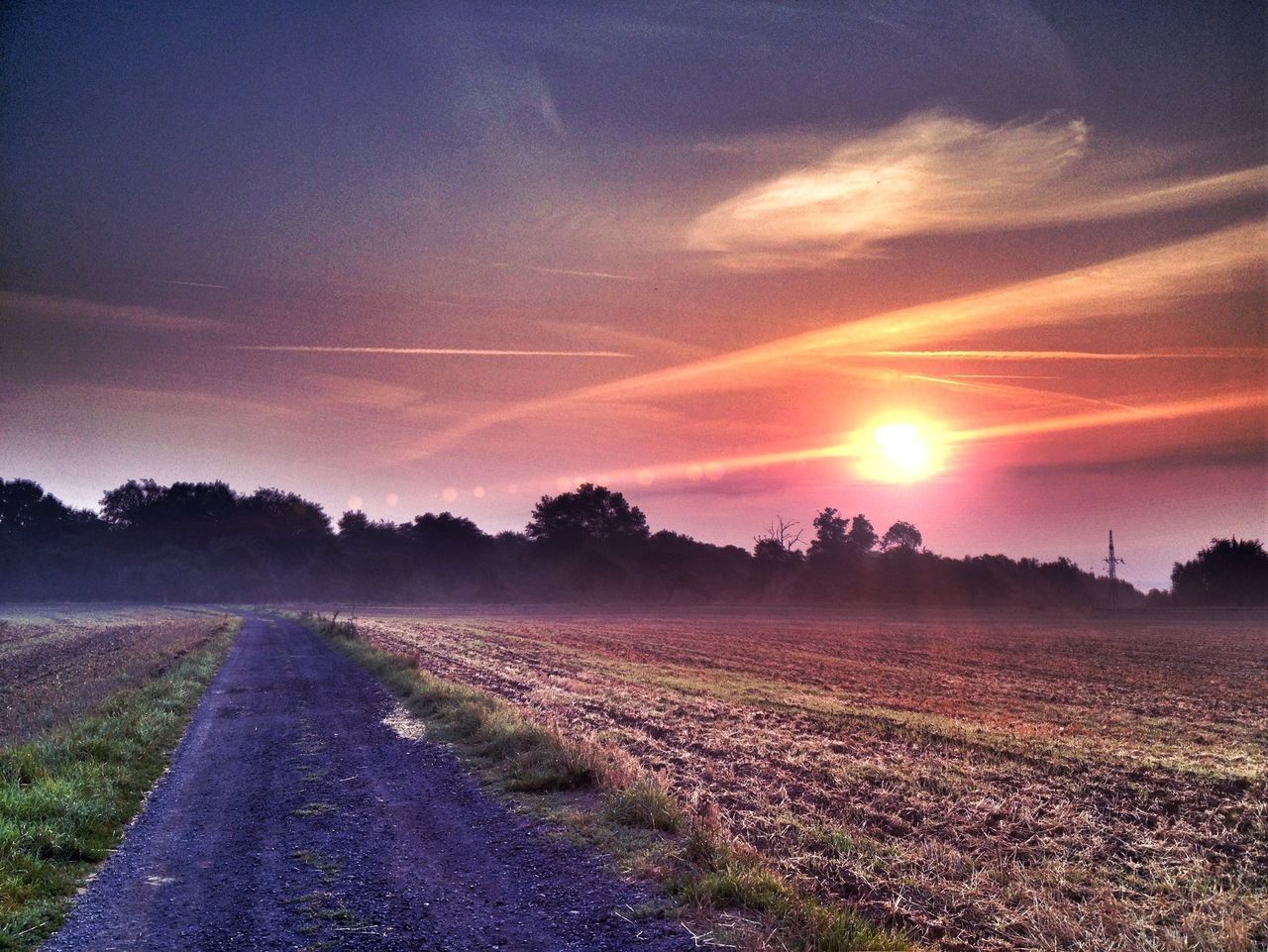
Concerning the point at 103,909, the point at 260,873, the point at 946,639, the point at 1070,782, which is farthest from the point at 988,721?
the point at 946,639

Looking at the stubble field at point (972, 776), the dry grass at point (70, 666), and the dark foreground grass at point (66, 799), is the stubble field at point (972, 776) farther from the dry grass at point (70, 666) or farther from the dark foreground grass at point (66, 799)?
the dry grass at point (70, 666)

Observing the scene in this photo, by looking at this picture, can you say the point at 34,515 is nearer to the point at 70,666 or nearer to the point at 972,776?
the point at 70,666

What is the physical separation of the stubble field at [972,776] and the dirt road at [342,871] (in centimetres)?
236

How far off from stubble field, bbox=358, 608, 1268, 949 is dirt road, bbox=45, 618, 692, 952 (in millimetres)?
2357

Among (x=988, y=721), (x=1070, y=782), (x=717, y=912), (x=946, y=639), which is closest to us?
(x=717, y=912)

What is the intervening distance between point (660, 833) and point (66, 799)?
6987 millimetres

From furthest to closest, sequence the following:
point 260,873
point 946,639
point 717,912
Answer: point 946,639 < point 260,873 < point 717,912

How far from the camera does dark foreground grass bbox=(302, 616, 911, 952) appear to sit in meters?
6.10

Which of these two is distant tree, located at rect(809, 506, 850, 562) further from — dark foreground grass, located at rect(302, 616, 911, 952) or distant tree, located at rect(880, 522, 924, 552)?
dark foreground grass, located at rect(302, 616, 911, 952)

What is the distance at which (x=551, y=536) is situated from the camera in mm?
130875

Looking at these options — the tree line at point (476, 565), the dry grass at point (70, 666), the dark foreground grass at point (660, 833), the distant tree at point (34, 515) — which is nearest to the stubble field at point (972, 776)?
the dark foreground grass at point (660, 833)

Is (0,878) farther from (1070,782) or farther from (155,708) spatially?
(1070,782)

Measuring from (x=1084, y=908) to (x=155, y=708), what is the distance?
17209 mm

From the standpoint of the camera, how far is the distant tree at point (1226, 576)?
106812 millimetres
